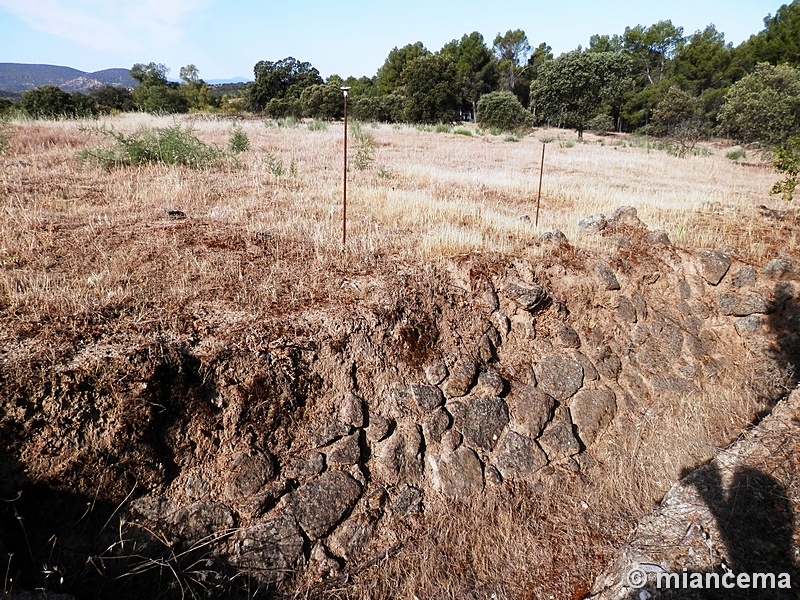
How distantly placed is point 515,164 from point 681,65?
52.0 m

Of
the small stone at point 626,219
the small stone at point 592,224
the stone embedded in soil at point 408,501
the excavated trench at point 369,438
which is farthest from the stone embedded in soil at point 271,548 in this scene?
the small stone at point 626,219

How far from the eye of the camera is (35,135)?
13383 millimetres

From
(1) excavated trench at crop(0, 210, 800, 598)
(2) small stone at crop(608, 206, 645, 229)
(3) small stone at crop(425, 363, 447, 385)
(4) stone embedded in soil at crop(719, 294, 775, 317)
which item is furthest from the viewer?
(2) small stone at crop(608, 206, 645, 229)

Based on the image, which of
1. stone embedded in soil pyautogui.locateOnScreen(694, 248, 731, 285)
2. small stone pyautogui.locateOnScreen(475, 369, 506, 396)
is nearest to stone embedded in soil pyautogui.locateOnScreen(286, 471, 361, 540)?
small stone pyautogui.locateOnScreen(475, 369, 506, 396)

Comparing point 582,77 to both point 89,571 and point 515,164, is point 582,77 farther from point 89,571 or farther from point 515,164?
point 89,571

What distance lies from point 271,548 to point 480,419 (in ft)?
8.10

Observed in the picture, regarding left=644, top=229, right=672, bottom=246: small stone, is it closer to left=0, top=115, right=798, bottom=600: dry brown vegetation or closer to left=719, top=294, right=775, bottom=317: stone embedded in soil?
left=0, top=115, right=798, bottom=600: dry brown vegetation

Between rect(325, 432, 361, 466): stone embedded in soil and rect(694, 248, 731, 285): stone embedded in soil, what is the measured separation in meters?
6.62

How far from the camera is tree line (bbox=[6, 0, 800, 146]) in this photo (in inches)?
1018

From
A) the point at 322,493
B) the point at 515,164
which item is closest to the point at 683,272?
the point at 322,493

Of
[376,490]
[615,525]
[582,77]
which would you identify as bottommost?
[615,525]

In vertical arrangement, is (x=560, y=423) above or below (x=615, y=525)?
above

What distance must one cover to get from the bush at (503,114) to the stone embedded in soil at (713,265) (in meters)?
28.7

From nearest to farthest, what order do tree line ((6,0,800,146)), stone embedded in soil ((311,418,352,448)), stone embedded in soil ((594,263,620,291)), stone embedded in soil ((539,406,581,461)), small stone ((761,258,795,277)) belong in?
stone embedded in soil ((311,418,352,448))
stone embedded in soil ((539,406,581,461))
stone embedded in soil ((594,263,620,291))
small stone ((761,258,795,277))
tree line ((6,0,800,146))
